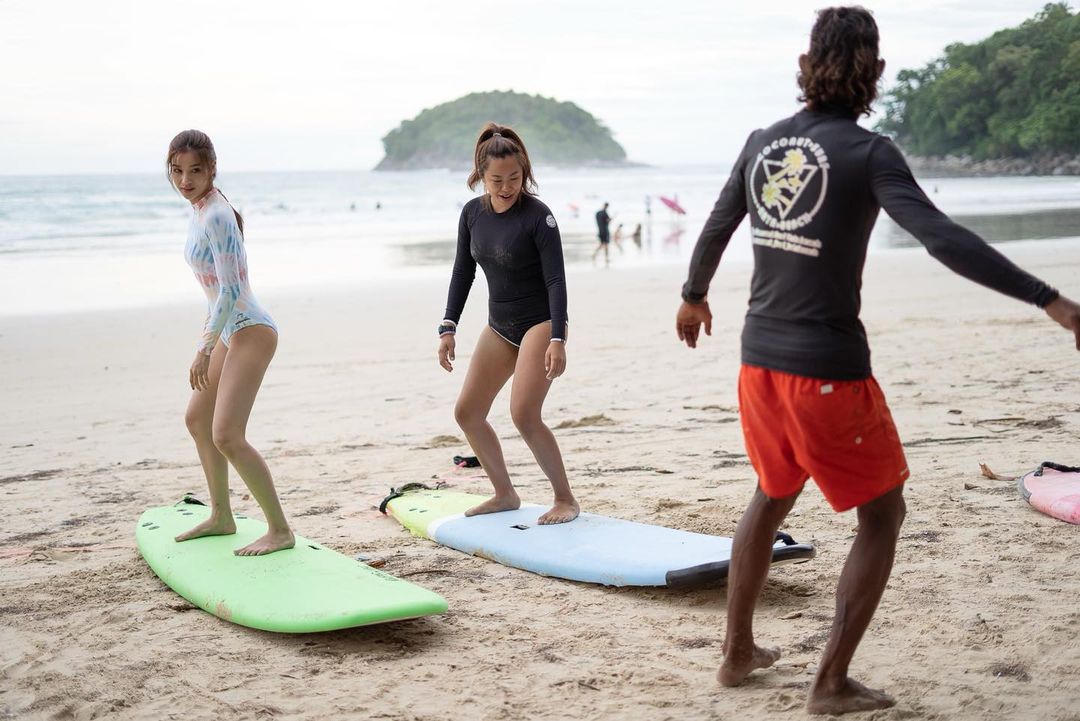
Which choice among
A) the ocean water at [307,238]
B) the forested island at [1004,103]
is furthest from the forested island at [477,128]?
the ocean water at [307,238]

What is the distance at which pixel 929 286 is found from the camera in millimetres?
15047

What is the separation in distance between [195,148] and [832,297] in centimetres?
280

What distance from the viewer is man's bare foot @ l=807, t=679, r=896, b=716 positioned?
2.97m

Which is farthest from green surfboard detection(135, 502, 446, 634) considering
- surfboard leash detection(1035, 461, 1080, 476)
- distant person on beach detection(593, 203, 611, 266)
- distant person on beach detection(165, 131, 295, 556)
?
distant person on beach detection(593, 203, 611, 266)

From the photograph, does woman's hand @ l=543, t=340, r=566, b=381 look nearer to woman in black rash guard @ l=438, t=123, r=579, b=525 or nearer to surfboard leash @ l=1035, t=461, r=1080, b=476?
woman in black rash guard @ l=438, t=123, r=579, b=525

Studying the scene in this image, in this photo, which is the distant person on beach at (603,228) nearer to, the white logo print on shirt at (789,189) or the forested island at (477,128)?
the white logo print on shirt at (789,189)

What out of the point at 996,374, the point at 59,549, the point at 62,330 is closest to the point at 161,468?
the point at 59,549

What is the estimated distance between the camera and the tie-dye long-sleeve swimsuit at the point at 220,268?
429cm

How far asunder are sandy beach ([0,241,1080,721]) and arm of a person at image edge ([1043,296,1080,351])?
1135mm

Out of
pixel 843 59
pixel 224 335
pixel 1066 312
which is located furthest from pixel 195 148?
pixel 1066 312

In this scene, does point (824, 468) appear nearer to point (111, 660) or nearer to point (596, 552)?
point (596, 552)

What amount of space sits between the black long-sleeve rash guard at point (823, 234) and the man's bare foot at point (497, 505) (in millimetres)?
2495

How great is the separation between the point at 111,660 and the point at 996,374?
6.83m

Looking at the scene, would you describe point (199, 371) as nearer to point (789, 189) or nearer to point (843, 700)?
point (789, 189)
